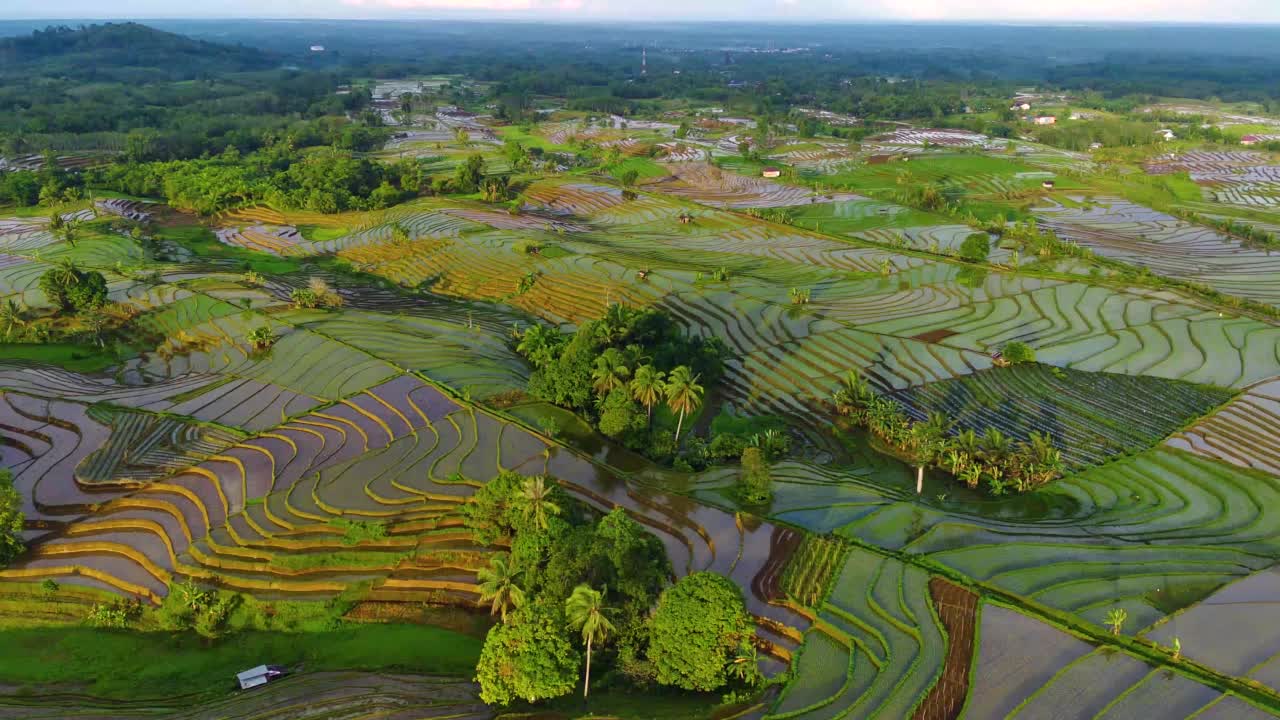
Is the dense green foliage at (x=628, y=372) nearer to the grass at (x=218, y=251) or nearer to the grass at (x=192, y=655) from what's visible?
the grass at (x=192, y=655)

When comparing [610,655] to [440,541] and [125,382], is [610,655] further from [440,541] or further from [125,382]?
[125,382]

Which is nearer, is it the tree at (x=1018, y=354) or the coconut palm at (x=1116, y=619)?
the coconut palm at (x=1116, y=619)

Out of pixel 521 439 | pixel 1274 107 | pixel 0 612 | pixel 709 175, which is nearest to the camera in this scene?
pixel 0 612

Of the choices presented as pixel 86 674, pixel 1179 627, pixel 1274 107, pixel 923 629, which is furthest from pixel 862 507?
pixel 1274 107

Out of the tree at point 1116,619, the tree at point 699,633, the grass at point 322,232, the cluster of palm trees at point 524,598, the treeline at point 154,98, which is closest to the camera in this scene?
the cluster of palm trees at point 524,598

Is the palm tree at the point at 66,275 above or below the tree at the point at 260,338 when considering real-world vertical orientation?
above

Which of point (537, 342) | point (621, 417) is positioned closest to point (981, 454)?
point (621, 417)

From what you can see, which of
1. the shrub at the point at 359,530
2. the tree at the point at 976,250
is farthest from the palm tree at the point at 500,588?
the tree at the point at 976,250

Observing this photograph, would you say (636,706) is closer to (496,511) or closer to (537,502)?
(537,502)
